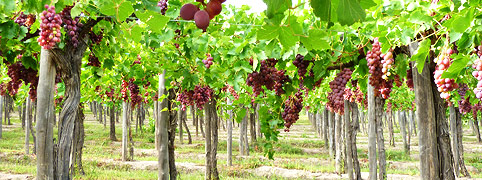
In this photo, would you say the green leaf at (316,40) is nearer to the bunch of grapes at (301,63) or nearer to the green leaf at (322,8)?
the green leaf at (322,8)

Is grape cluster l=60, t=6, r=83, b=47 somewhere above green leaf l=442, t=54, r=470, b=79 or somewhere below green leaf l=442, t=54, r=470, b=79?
above

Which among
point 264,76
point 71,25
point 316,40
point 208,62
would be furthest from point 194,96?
point 316,40

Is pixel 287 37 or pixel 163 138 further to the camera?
pixel 163 138

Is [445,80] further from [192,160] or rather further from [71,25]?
[192,160]

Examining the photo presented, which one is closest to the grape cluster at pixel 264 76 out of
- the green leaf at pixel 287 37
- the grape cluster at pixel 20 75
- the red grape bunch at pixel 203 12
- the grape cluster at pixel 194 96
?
the grape cluster at pixel 194 96

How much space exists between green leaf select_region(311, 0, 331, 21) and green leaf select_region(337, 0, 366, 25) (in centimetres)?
2

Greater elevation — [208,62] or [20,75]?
[208,62]

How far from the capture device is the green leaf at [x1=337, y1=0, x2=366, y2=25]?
1.84 ft

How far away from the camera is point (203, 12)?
609 mm

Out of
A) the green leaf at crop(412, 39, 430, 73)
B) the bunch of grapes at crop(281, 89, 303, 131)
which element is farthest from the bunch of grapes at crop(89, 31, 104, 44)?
the green leaf at crop(412, 39, 430, 73)

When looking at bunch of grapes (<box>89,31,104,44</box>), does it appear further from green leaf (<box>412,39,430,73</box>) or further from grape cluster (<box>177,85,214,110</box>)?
green leaf (<box>412,39,430,73</box>)

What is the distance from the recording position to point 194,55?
3645mm

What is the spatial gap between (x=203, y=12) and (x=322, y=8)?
0.21 meters

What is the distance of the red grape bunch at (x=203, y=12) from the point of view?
0.60m
